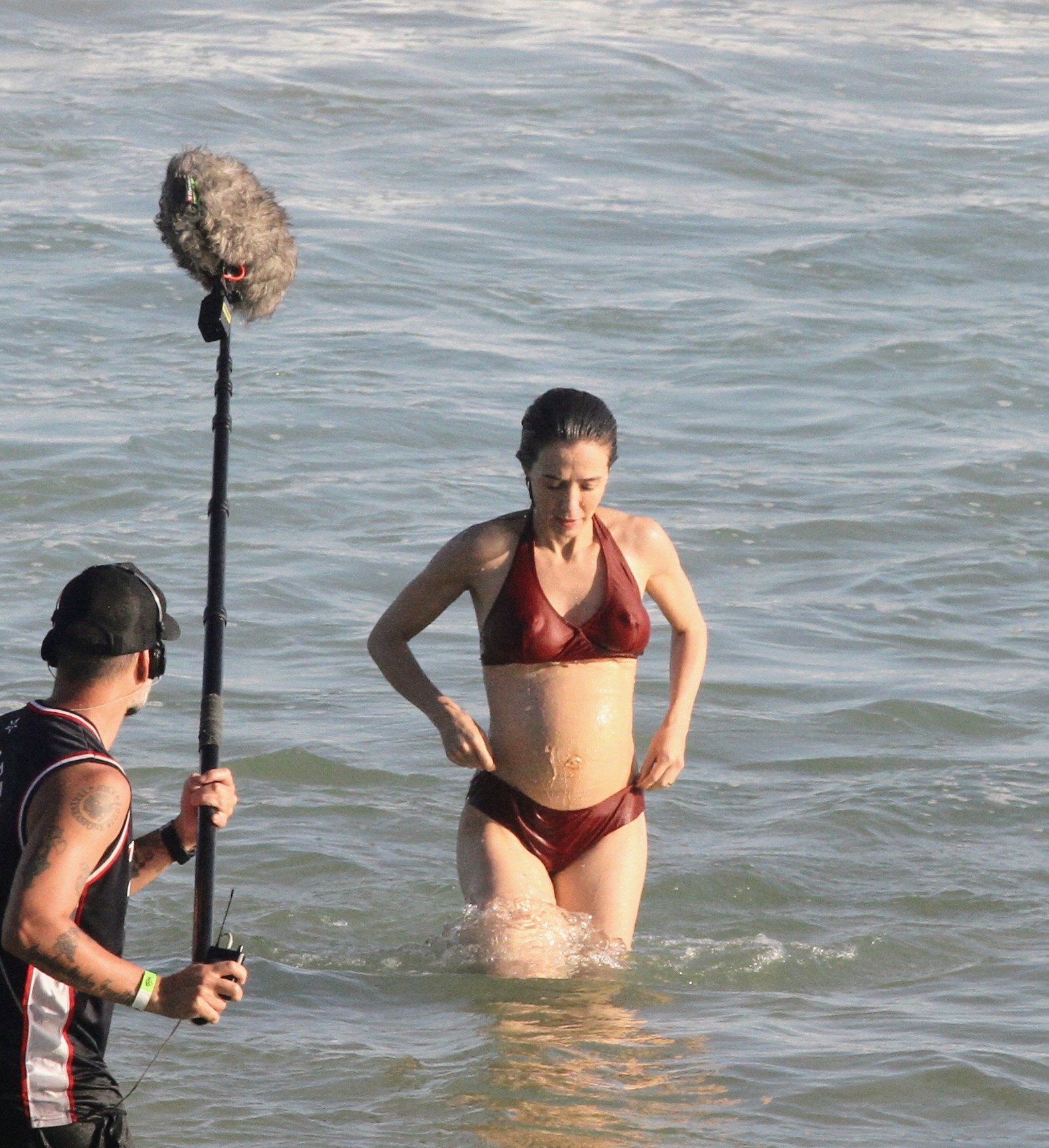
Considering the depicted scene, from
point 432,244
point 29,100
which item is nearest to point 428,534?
point 432,244

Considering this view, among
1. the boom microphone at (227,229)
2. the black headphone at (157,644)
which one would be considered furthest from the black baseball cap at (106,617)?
the boom microphone at (227,229)

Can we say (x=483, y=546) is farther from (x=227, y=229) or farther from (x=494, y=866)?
(x=227, y=229)

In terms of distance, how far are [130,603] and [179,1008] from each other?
76cm

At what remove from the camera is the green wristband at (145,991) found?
332 centimetres

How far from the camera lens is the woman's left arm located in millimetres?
5773

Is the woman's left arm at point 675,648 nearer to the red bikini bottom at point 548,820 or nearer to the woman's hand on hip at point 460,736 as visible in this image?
the red bikini bottom at point 548,820

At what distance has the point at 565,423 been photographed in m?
5.45

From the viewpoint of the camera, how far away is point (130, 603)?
3545mm

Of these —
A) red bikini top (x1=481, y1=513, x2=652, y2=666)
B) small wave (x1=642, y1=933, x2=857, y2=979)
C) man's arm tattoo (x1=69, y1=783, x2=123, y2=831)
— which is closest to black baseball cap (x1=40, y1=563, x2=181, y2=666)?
man's arm tattoo (x1=69, y1=783, x2=123, y2=831)

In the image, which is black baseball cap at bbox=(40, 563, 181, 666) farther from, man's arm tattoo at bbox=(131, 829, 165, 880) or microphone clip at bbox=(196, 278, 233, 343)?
microphone clip at bbox=(196, 278, 233, 343)

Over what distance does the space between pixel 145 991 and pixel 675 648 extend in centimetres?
291

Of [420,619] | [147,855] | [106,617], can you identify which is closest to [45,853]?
[106,617]

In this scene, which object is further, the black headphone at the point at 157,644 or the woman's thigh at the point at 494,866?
the woman's thigh at the point at 494,866

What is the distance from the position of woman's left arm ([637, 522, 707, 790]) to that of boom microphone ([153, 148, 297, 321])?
1.93 m
